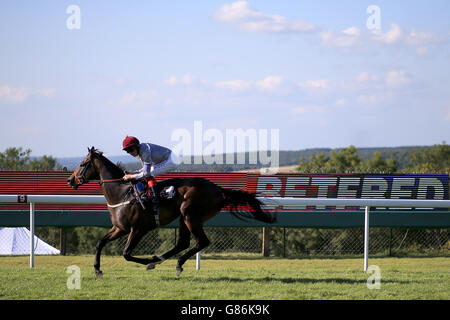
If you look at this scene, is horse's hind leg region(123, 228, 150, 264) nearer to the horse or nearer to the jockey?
the horse

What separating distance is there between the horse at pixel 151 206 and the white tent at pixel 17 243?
20.1 feet

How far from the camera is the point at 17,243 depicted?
41.0ft

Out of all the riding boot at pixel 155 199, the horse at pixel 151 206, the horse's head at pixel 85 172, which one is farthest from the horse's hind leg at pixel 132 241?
the horse's head at pixel 85 172

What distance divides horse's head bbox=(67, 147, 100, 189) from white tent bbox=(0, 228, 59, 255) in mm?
6030

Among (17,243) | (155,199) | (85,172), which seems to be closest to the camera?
(155,199)

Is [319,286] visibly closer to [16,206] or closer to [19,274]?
[19,274]

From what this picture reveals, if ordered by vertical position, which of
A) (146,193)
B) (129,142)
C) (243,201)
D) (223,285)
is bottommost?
(223,285)

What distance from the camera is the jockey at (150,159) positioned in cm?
668

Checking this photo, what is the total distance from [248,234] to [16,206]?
5.09 metres

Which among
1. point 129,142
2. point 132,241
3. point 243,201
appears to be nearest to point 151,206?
point 132,241

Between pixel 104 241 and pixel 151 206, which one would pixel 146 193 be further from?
pixel 104 241

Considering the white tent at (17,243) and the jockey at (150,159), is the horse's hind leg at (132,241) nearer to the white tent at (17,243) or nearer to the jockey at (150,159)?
the jockey at (150,159)

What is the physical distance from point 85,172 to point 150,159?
0.85 metres

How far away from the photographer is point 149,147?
6.86 m
